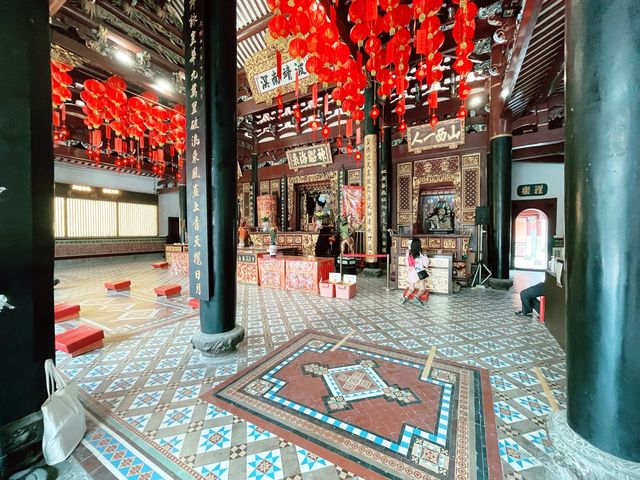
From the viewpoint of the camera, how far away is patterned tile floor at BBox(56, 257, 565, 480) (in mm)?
1540

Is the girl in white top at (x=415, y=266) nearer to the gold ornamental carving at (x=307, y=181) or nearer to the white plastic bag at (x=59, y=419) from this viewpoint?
the white plastic bag at (x=59, y=419)

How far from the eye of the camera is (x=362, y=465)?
149 centimetres

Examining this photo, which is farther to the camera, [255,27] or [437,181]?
[437,181]

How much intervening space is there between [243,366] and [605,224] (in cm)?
290

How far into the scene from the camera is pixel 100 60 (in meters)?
4.26

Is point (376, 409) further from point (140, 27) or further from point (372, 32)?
point (140, 27)

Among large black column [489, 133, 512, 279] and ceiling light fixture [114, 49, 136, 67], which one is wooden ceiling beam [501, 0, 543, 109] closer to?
large black column [489, 133, 512, 279]

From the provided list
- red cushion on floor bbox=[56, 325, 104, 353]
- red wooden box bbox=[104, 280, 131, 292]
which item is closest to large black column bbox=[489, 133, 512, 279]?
red cushion on floor bbox=[56, 325, 104, 353]

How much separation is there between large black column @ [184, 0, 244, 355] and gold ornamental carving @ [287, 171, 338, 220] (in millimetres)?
7267

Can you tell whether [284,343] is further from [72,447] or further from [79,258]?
[79,258]

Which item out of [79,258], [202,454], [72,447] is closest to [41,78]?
[72,447]

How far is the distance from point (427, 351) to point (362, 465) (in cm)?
177

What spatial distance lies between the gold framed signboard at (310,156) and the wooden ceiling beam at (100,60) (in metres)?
5.56

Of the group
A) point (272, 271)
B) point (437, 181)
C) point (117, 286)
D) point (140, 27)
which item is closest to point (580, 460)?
point (272, 271)
